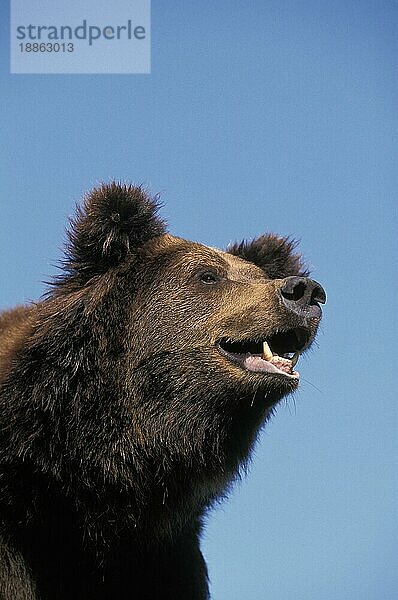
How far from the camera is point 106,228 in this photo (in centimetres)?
768

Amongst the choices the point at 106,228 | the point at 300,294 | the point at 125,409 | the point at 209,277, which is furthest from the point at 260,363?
the point at 106,228

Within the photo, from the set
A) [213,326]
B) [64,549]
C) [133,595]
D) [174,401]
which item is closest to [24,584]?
[64,549]

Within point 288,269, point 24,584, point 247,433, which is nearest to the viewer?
point 24,584

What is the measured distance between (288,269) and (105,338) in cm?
199

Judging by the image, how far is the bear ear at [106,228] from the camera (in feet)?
25.2

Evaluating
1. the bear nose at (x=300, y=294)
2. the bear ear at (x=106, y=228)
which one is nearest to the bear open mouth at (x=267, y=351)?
the bear nose at (x=300, y=294)

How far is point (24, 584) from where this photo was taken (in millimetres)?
6992

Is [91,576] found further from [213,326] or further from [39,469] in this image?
[213,326]

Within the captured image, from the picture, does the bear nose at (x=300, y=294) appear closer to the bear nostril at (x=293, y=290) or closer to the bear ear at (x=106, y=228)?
the bear nostril at (x=293, y=290)

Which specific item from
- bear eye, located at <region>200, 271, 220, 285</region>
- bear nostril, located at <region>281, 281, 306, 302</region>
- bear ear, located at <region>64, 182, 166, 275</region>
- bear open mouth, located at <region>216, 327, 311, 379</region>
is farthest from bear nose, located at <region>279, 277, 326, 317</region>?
bear ear, located at <region>64, 182, 166, 275</region>

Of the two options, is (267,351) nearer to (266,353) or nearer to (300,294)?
(266,353)

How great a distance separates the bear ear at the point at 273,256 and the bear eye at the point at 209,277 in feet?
2.90

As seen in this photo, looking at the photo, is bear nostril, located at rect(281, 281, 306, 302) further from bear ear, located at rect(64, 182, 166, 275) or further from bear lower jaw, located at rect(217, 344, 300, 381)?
bear ear, located at rect(64, 182, 166, 275)

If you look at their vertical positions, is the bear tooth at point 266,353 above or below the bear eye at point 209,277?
below
